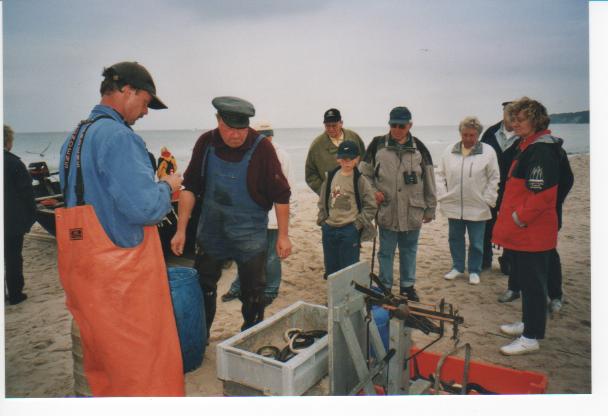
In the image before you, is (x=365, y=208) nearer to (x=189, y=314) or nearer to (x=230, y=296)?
(x=230, y=296)

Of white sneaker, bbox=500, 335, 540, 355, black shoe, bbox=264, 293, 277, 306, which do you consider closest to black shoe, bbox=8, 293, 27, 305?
black shoe, bbox=264, 293, 277, 306

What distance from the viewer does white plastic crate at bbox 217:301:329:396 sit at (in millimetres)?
2311

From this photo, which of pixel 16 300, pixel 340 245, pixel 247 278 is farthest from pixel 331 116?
pixel 16 300

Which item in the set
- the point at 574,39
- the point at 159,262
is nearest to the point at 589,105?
the point at 574,39

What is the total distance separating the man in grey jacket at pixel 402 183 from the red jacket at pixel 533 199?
2.97 ft

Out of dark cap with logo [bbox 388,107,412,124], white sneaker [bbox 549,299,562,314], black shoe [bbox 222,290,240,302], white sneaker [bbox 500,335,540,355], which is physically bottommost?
white sneaker [bbox 500,335,540,355]

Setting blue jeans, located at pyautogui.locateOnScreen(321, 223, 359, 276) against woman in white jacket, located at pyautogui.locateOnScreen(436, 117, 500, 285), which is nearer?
blue jeans, located at pyautogui.locateOnScreen(321, 223, 359, 276)

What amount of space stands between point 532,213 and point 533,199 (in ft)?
0.29

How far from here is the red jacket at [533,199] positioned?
112 inches

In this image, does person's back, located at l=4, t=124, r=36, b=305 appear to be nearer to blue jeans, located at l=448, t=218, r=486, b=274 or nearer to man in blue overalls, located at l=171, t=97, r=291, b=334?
man in blue overalls, located at l=171, t=97, r=291, b=334

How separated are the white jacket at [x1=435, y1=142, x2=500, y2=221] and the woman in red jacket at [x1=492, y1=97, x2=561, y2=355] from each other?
1.28m

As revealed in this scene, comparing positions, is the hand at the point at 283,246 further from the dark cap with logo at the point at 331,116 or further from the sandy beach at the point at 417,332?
the dark cap with logo at the point at 331,116

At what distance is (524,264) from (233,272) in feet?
9.86

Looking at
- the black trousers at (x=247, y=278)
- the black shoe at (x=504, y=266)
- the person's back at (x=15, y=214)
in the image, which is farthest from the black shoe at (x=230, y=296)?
the black shoe at (x=504, y=266)
